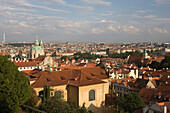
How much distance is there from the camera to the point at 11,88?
19.4m

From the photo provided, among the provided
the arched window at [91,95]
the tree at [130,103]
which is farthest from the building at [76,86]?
the tree at [130,103]

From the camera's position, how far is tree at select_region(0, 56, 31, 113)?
1905 centimetres

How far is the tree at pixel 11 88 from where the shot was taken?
62.5 feet

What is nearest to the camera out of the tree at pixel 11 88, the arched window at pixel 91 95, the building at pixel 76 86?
the tree at pixel 11 88

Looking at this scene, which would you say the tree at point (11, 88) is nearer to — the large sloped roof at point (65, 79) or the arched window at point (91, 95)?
the large sloped roof at point (65, 79)

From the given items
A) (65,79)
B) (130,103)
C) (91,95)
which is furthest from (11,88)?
(130,103)

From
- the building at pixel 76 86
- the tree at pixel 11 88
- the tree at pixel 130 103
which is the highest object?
the tree at pixel 11 88

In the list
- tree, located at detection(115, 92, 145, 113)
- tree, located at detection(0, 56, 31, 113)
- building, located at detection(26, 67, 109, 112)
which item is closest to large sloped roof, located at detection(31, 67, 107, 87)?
building, located at detection(26, 67, 109, 112)

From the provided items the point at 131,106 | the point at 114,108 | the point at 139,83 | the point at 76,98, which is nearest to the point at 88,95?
the point at 76,98

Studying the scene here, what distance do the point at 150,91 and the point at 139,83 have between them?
699 cm

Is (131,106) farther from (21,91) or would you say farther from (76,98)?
(21,91)

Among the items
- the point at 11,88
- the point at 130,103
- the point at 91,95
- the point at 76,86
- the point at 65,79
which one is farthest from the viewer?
the point at 65,79

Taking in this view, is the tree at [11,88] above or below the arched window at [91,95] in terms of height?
above

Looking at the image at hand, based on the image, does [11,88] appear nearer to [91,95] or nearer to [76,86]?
[76,86]
